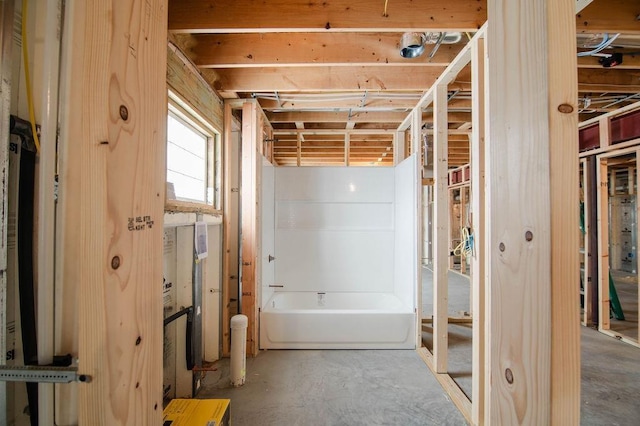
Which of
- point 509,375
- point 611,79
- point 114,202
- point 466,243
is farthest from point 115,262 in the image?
point 611,79

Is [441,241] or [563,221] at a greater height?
[563,221]

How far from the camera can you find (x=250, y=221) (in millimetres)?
2555

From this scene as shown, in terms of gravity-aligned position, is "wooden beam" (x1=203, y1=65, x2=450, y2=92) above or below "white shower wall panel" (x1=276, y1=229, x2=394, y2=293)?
above

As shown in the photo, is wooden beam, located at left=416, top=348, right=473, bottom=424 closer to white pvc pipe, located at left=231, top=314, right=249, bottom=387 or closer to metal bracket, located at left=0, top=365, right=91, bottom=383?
white pvc pipe, located at left=231, top=314, right=249, bottom=387

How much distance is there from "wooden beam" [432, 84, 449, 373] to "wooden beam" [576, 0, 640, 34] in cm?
87

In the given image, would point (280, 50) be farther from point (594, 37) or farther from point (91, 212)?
point (594, 37)

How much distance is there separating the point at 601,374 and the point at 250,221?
130 inches

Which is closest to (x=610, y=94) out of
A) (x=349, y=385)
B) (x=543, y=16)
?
(x=543, y=16)

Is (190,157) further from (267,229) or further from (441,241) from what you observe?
(441,241)

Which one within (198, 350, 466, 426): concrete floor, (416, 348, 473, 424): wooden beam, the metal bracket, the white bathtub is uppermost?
the metal bracket

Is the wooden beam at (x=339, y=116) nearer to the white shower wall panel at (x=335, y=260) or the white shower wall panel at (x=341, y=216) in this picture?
the white shower wall panel at (x=341, y=216)

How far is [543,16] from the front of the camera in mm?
441

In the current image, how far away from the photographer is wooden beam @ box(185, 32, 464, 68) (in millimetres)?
2018

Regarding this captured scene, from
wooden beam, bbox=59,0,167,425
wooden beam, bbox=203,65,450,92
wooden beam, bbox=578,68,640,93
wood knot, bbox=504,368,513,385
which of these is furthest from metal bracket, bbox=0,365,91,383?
wooden beam, bbox=578,68,640,93
